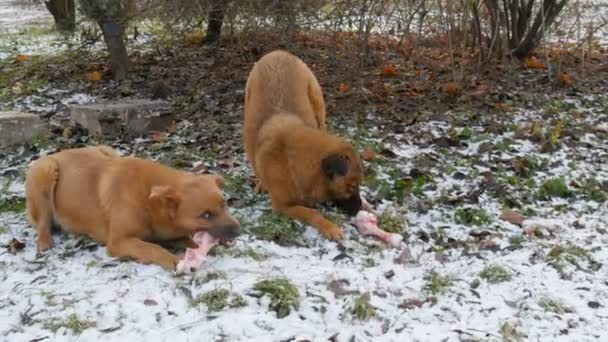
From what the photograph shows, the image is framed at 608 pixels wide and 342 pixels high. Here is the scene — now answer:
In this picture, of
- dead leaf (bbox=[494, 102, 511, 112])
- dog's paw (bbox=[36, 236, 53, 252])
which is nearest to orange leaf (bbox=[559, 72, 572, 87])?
dead leaf (bbox=[494, 102, 511, 112])

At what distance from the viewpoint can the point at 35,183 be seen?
5.57 metres

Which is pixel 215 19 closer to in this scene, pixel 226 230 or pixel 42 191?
pixel 42 191

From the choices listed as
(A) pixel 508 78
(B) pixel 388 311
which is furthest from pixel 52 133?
(A) pixel 508 78

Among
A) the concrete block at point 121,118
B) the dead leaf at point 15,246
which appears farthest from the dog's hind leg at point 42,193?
the concrete block at point 121,118

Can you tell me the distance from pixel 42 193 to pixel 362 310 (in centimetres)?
271

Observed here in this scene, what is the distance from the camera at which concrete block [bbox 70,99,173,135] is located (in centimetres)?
856

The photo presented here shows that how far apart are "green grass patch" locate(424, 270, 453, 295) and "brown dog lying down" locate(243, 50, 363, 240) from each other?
0.92 metres

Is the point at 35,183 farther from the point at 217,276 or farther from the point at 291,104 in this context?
the point at 291,104

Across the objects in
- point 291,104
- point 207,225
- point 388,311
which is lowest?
point 388,311

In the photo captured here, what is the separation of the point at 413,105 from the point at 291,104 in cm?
311

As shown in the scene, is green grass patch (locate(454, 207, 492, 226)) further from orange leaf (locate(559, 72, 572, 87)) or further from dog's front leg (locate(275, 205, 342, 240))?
orange leaf (locate(559, 72, 572, 87))

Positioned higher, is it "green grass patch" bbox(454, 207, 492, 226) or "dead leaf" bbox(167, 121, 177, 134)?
"dead leaf" bbox(167, 121, 177, 134)

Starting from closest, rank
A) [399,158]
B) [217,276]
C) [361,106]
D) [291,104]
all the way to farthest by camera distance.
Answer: [217,276] → [291,104] → [399,158] → [361,106]

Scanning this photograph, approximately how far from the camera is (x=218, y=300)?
4488 millimetres
